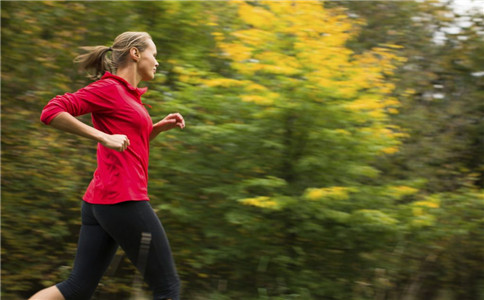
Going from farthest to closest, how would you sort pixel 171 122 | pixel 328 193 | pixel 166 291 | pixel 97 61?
A: pixel 328 193, pixel 171 122, pixel 97 61, pixel 166 291

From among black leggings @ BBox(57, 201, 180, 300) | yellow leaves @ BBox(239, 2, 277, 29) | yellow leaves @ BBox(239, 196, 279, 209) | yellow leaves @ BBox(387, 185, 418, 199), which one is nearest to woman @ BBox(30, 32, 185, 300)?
black leggings @ BBox(57, 201, 180, 300)

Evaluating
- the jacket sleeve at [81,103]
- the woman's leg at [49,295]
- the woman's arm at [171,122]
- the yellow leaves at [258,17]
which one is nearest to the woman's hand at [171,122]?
the woman's arm at [171,122]

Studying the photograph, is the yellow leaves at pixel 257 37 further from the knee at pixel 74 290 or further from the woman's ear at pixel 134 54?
the knee at pixel 74 290

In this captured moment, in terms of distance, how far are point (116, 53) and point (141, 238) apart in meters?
1.00

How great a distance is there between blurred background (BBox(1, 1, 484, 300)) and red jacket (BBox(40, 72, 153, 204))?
1.90 m

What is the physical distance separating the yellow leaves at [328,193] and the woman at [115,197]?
2.00 metres

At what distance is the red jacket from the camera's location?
267 cm

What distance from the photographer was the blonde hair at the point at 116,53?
9.64 ft

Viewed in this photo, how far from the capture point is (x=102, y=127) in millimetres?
2766

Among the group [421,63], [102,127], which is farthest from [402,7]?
[102,127]

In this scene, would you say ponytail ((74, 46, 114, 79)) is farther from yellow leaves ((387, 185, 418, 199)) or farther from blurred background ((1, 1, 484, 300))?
yellow leaves ((387, 185, 418, 199))

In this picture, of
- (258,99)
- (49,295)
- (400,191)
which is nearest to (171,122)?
(49,295)

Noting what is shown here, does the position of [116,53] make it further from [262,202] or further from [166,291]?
[262,202]

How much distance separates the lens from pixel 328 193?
15.0ft
